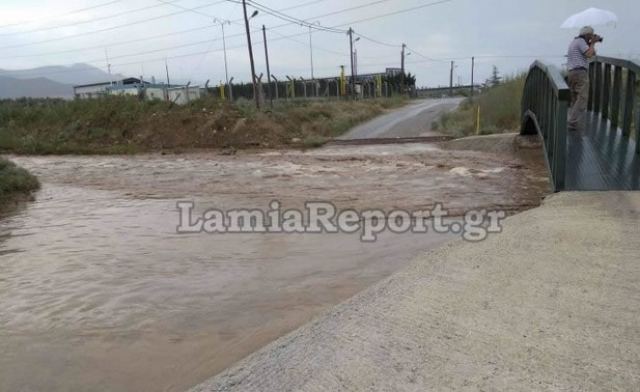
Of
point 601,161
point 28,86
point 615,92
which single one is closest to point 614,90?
point 615,92

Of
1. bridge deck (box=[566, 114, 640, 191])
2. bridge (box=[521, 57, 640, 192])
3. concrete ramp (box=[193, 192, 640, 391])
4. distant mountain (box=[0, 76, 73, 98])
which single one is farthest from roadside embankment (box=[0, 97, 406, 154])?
distant mountain (box=[0, 76, 73, 98])

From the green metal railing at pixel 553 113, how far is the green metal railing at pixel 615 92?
36.5 inches

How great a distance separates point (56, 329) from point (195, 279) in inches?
58.9

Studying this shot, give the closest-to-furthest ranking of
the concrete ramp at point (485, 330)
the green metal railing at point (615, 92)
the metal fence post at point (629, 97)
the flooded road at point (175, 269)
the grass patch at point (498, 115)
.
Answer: the concrete ramp at point (485, 330) → the flooded road at point (175, 269) → the green metal railing at point (615, 92) → the metal fence post at point (629, 97) → the grass patch at point (498, 115)

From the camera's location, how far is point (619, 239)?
15.9 ft

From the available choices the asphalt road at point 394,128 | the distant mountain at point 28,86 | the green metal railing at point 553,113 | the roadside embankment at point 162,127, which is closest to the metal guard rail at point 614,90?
the green metal railing at point 553,113

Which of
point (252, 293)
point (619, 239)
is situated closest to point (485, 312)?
point (619, 239)

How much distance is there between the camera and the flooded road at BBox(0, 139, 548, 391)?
13.3ft

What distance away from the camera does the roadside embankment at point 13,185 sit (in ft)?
36.4

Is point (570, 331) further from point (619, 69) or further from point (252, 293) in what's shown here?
point (619, 69)

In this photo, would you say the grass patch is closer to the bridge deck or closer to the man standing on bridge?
the man standing on bridge

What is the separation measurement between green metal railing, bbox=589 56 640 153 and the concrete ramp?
3340mm

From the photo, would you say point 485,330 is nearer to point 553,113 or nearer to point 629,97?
point 553,113

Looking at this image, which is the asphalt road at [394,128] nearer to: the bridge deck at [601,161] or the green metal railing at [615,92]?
the green metal railing at [615,92]
